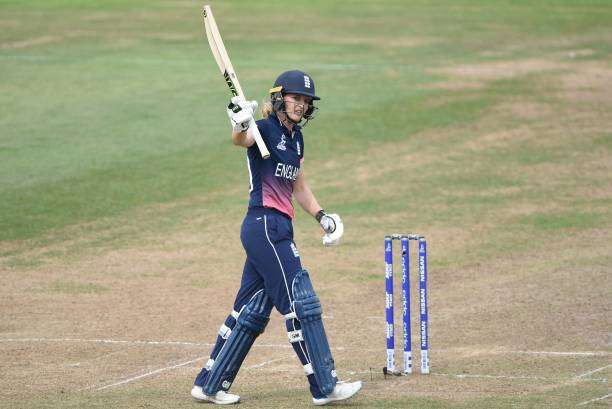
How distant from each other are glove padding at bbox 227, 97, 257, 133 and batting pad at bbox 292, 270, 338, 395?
3.94ft

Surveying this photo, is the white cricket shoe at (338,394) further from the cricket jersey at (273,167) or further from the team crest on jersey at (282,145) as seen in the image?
the team crest on jersey at (282,145)

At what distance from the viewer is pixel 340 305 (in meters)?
12.5

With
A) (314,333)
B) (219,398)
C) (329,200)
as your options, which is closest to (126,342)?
(219,398)

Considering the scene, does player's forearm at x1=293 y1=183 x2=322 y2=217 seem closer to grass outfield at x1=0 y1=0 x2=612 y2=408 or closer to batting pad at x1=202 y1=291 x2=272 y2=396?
batting pad at x1=202 y1=291 x2=272 y2=396

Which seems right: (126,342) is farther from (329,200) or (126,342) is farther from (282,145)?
(329,200)

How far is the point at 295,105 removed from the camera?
29.7ft

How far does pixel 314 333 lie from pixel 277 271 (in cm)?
54

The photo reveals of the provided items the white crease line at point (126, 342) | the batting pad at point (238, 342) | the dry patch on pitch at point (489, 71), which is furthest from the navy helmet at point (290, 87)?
the dry patch on pitch at point (489, 71)

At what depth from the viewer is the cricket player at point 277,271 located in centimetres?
873

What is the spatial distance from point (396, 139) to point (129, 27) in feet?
44.2

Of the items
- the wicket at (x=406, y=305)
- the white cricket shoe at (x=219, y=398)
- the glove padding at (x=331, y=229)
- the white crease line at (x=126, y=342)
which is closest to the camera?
the white cricket shoe at (x=219, y=398)

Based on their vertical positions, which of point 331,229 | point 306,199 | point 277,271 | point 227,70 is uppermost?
point 227,70

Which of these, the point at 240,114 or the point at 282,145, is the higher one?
the point at 240,114

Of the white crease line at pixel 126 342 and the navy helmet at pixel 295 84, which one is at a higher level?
the navy helmet at pixel 295 84
